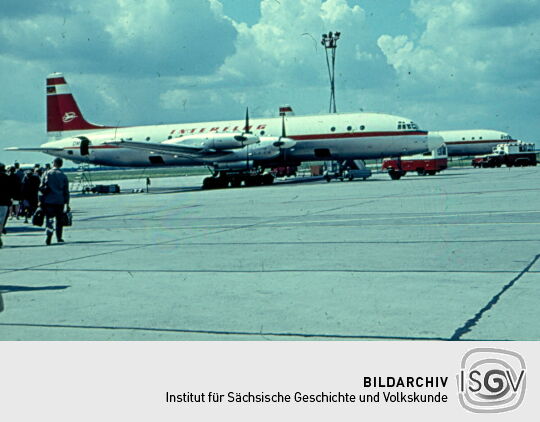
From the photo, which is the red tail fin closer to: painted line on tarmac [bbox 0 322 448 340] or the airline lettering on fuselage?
the airline lettering on fuselage

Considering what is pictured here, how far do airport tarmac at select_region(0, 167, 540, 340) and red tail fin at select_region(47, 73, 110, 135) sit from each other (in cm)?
3873

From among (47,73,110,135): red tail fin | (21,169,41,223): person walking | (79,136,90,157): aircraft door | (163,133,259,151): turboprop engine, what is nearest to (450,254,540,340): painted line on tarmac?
(21,169,41,223): person walking

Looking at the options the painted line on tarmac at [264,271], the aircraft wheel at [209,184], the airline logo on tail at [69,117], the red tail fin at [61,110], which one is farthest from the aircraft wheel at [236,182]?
the painted line on tarmac at [264,271]

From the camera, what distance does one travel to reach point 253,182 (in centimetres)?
4525

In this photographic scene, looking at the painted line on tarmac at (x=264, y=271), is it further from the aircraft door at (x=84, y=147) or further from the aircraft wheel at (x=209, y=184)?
the aircraft door at (x=84, y=147)

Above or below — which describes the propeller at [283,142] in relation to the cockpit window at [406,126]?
below

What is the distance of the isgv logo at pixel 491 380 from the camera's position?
415cm

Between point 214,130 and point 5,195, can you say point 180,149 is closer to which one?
point 214,130

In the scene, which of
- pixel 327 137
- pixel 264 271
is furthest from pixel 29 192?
pixel 327 137

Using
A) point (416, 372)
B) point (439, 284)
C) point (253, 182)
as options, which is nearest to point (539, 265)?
point (439, 284)

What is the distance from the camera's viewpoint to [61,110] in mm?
55062

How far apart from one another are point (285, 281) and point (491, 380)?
5.14 meters

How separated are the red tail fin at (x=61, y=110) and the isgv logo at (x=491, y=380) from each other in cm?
Answer: 5298

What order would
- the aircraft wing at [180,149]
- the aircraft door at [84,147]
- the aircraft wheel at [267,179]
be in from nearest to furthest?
the aircraft wing at [180,149]
the aircraft wheel at [267,179]
the aircraft door at [84,147]
